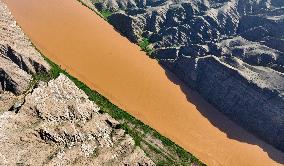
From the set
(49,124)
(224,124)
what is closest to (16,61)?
(49,124)

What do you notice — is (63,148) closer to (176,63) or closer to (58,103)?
(58,103)

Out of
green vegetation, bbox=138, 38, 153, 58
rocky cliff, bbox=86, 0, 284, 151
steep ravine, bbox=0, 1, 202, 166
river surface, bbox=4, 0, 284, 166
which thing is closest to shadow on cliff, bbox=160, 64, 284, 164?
river surface, bbox=4, 0, 284, 166

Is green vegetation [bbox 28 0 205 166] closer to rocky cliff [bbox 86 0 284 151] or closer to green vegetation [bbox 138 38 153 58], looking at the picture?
rocky cliff [bbox 86 0 284 151]

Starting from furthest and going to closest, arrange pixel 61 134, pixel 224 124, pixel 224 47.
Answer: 1. pixel 224 47
2. pixel 224 124
3. pixel 61 134

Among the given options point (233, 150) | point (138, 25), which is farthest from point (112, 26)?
point (233, 150)

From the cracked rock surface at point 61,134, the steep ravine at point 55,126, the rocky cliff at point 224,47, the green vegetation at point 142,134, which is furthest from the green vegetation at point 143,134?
the rocky cliff at point 224,47

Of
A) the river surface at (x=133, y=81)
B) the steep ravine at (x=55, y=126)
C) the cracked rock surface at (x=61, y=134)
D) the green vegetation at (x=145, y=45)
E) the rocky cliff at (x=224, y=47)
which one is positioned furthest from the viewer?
the green vegetation at (x=145, y=45)

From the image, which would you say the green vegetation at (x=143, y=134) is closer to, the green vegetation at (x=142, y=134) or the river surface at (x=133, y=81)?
the green vegetation at (x=142, y=134)

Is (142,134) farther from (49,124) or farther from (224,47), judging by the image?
(224,47)
